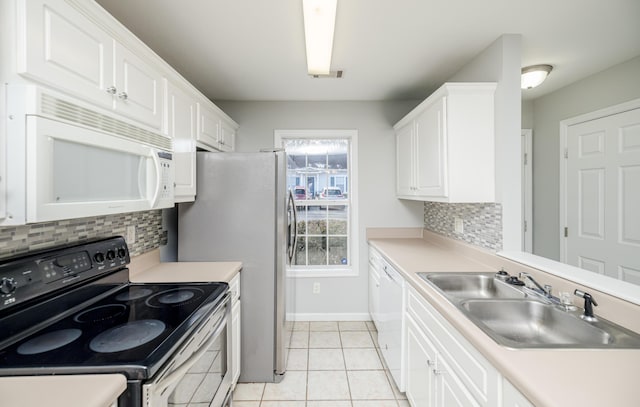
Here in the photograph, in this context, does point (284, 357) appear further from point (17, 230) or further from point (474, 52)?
point (474, 52)

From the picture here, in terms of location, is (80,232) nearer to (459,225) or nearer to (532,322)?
(532,322)

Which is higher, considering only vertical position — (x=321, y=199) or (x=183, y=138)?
(x=183, y=138)

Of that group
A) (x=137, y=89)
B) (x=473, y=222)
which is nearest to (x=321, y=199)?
(x=473, y=222)

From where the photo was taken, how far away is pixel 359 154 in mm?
3139

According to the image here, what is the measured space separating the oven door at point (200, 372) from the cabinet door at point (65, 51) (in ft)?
3.48

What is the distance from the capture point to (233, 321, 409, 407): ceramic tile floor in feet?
6.37

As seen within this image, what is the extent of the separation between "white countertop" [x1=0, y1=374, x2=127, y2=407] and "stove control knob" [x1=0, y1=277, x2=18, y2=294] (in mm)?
356

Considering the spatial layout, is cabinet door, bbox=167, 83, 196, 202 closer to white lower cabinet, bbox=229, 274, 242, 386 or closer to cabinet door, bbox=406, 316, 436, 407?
white lower cabinet, bbox=229, 274, 242, 386

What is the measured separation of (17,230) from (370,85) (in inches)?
104

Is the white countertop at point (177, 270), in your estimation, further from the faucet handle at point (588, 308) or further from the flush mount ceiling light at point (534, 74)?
the flush mount ceiling light at point (534, 74)

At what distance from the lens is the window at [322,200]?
323cm

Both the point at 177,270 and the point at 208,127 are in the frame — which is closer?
the point at 177,270

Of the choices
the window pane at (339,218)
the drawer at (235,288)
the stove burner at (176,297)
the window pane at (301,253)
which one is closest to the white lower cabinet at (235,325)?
the drawer at (235,288)

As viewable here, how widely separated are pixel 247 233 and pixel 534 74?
2.64 meters
